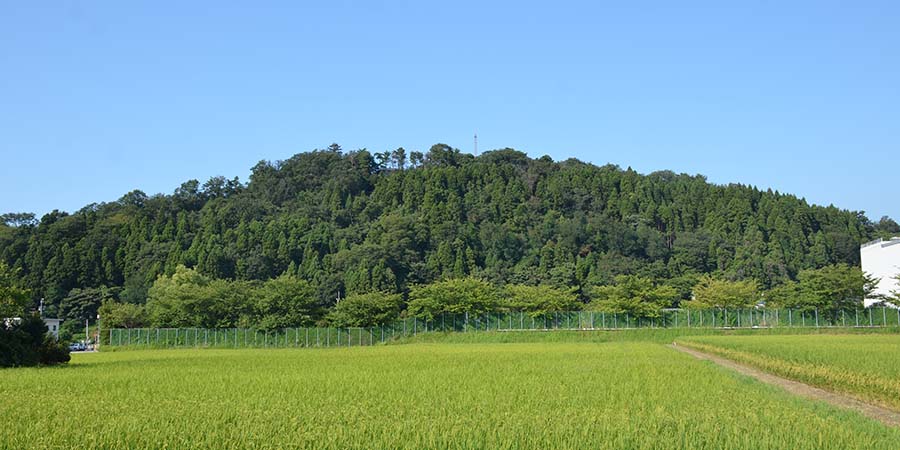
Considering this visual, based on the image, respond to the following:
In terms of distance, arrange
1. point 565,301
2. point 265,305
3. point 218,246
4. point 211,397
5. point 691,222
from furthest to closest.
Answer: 1. point 691,222
2. point 218,246
3. point 565,301
4. point 265,305
5. point 211,397

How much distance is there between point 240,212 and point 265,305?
2123 inches

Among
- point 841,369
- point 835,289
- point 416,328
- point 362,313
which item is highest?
point 835,289

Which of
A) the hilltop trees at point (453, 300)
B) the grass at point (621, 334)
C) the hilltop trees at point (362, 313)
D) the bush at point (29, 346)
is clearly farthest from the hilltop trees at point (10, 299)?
the hilltop trees at point (453, 300)

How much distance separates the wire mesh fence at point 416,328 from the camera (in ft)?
189

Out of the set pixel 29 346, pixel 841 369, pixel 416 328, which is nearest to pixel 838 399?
pixel 841 369

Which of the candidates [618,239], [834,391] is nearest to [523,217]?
[618,239]

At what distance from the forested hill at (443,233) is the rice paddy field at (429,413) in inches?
2640

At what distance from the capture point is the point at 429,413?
40.6 ft

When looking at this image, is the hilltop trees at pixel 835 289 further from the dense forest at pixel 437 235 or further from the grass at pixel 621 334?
the dense forest at pixel 437 235

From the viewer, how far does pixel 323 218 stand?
11181 centimetres

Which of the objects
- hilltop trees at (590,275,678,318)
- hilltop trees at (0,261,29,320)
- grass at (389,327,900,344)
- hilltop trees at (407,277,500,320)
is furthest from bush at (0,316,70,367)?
hilltop trees at (590,275,678,318)

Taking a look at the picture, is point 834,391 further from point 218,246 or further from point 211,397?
point 218,246

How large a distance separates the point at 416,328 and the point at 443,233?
139ft

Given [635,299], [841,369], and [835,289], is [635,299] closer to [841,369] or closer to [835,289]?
[835,289]
